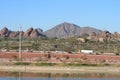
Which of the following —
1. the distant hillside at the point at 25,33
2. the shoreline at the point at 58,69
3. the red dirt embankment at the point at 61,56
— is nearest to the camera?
the shoreline at the point at 58,69

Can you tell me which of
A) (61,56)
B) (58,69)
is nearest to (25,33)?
(61,56)

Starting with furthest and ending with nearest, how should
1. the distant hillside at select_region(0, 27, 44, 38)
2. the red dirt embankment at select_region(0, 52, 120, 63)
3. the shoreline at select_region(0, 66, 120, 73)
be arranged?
the distant hillside at select_region(0, 27, 44, 38)
the red dirt embankment at select_region(0, 52, 120, 63)
the shoreline at select_region(0, 66, 120, 73)

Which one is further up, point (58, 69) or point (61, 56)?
point (61, 56)

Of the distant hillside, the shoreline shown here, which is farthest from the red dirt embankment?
the distant hillside

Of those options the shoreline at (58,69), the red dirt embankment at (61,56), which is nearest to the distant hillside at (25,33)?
the red dirt embankment at (61,56)

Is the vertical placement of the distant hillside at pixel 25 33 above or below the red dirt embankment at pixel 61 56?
above

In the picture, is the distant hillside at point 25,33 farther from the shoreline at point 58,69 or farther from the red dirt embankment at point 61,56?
the shoreline at point 58,69

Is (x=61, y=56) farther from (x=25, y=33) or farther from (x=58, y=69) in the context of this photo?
(x=25, y=33)

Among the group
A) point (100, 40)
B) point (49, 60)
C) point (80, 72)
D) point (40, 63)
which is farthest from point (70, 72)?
point (100, 40)

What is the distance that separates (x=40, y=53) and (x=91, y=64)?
1059 centimetres

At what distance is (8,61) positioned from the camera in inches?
2982

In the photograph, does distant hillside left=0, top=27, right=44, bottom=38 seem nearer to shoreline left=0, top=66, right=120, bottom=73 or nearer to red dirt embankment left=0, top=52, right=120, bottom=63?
red dirt embankment left=0, top=52, right=120, bottom=63

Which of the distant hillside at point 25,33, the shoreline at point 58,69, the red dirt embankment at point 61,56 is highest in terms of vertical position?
the distant hillside at point 25,33

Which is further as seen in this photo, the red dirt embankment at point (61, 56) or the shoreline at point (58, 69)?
the red dirt embankment at point (61, 56)
